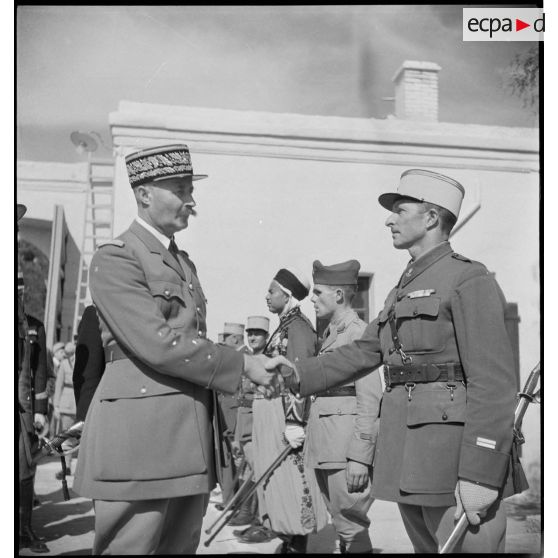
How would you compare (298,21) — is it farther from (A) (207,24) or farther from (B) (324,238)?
(B) (324,238)

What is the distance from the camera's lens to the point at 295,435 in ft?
15.7

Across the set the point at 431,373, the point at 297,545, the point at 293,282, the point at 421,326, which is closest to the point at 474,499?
the point at 431,373

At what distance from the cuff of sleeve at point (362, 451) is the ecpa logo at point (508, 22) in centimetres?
215

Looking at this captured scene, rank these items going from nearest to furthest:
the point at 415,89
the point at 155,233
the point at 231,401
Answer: the point at 155,233, the point at 415,89, the point at 231,401

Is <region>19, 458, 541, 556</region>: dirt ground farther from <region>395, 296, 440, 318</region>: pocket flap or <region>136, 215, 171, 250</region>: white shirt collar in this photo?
<region>136, 215, 171, 250</region>: white shirt collar

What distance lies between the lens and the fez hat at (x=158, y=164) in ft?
10.1

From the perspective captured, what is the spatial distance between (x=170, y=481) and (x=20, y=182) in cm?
178

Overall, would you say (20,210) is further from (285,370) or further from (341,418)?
(341,418)

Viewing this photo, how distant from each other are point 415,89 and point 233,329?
6.96 feet

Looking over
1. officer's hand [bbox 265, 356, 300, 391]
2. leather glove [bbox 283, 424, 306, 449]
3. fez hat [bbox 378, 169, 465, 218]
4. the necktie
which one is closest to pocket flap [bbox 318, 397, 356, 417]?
leather glove [bbox 283, 424, 306, 449]

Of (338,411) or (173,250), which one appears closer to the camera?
(173,250)

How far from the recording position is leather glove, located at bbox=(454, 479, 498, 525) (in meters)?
2.71

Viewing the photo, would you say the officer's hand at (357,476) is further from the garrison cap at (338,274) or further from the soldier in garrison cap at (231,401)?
the soldier in garrison cap at (231,401)

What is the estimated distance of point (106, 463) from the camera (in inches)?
110
